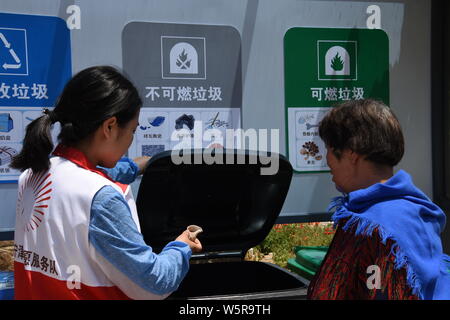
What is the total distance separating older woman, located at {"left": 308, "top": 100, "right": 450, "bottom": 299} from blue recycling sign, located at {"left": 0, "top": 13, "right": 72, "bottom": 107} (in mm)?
1404

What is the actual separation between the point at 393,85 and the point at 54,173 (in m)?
2.14

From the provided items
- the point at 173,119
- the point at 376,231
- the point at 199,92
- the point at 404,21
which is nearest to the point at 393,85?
the point at 404,21

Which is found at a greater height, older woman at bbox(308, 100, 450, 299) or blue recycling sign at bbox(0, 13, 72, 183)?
blue recycling sign at bbox(0, 13, 72, 183)

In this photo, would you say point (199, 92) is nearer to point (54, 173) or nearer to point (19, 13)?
point (19, 13)

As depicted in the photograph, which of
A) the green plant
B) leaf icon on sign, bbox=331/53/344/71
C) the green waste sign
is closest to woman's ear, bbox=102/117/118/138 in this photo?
the green waste sign

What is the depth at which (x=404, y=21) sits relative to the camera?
2.61m

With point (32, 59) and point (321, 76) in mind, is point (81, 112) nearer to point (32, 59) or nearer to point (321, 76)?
point (32, 59)

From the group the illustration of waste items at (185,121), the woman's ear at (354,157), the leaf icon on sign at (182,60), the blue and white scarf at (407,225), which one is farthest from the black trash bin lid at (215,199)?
the blue and white scarf at (407,225)

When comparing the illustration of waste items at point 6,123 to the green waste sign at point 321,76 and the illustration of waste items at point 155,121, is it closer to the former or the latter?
the illustration of waste items at point 155,121

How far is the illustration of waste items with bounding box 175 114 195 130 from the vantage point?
7.49ft

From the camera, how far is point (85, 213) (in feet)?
3.89

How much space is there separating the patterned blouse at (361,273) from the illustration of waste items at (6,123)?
165 cm

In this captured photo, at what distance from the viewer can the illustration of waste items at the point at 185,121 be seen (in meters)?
2.28

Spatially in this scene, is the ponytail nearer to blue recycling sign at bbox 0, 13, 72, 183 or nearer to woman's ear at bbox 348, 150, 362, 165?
blue recycling sign at bbox 0, 13, 72, 183
